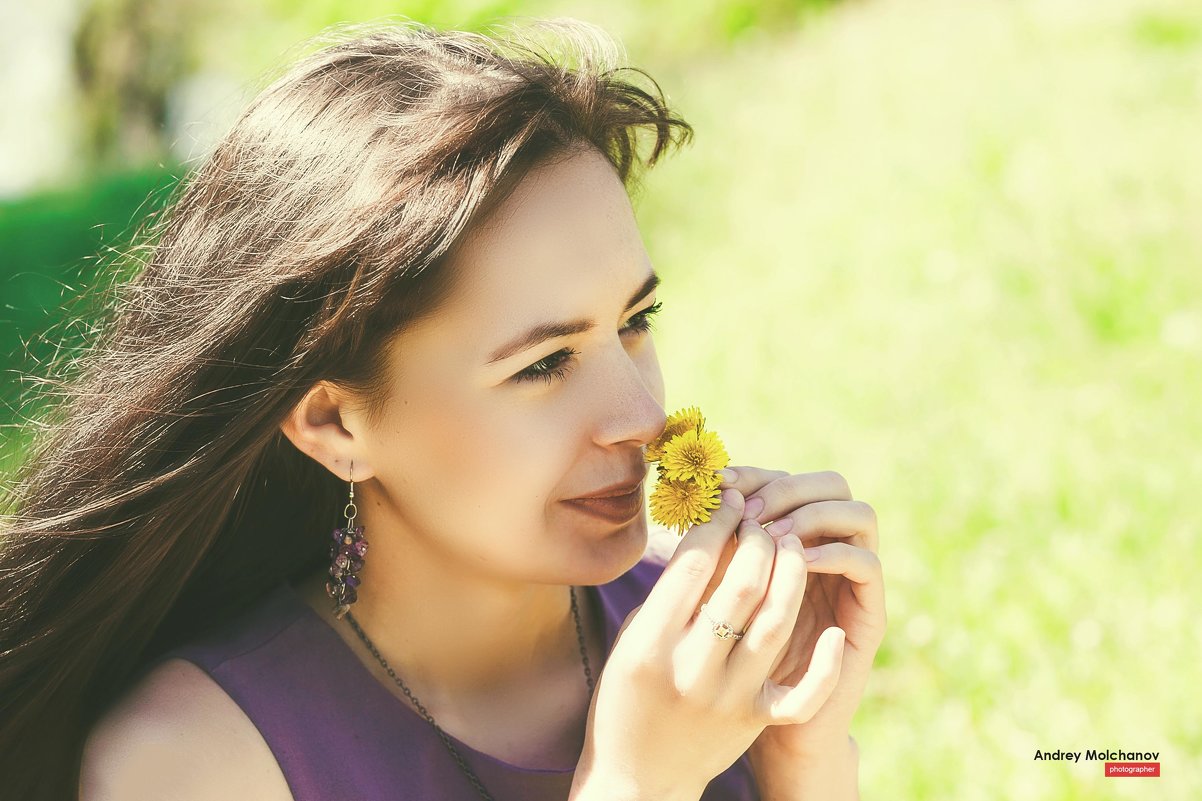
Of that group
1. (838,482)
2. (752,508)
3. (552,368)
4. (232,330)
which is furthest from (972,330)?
(232,330)

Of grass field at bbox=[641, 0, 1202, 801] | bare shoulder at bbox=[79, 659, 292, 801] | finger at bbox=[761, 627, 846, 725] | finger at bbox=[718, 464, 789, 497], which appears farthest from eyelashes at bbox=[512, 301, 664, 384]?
grass field at bbox=[641, 0, 1202, 801]

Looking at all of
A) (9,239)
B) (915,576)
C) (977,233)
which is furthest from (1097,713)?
(9,239)

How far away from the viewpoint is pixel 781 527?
2.01 meters

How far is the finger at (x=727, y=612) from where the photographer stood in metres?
1.88

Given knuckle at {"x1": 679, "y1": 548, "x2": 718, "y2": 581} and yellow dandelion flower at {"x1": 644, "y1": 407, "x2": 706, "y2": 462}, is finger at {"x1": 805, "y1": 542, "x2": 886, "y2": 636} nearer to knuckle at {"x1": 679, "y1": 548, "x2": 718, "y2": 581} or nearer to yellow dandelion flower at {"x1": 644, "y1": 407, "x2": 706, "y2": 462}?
knuckle at {"x1": 679, "y1": 548, "x2": 718, "y2": 581}

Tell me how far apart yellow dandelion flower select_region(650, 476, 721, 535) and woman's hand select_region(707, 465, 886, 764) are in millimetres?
62

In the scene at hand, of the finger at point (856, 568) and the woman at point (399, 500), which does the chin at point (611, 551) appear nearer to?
the woman at point (399, 500)

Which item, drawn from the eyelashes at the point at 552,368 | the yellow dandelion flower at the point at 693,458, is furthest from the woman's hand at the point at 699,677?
the eyelashes at the point at 552,368

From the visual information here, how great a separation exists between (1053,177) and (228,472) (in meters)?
5.55

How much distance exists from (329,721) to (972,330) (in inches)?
170

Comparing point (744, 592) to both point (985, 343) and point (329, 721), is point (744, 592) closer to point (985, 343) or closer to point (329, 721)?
point (329, 721)

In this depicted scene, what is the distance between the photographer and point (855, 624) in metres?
2.16

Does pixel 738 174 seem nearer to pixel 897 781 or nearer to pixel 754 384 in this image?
pixel 754 384

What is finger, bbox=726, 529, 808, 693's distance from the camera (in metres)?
1.88
